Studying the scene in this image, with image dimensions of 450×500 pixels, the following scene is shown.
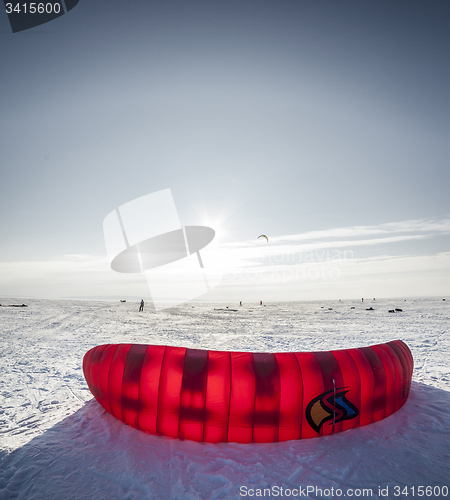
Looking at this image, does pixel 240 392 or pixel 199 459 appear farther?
pixel 240 392

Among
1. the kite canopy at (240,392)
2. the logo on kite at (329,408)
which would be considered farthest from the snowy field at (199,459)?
the logo on kite at (329,408)

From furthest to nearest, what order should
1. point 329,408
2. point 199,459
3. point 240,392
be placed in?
point 329,408 < point 240,392 < point 199,459

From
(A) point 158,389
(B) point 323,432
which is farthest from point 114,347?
(B) point 323,432

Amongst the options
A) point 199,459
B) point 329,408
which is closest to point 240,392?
point 199,459

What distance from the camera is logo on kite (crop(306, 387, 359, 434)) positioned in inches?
199

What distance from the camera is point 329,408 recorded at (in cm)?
517

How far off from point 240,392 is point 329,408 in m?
1.84

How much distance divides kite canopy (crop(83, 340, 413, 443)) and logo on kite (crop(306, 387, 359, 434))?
0.06 ft

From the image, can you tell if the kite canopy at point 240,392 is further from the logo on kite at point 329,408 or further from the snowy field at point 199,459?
the snowy field at point 199,459

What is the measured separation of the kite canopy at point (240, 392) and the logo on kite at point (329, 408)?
0.06 feet

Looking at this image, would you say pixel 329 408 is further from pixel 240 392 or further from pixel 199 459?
pixel 199 459

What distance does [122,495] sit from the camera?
3.92m

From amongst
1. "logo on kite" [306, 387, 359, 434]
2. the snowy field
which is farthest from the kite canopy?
the snowy field

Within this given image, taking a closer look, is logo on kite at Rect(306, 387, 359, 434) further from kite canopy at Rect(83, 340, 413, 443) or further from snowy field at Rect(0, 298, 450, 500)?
snowy field at Rect(0, 298, 450, 500)
